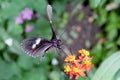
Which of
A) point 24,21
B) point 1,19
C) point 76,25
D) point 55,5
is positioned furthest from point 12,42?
point 76,25

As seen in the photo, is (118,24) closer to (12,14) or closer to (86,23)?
(86,23)

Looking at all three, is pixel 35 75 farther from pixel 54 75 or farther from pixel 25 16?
pixel 25 16

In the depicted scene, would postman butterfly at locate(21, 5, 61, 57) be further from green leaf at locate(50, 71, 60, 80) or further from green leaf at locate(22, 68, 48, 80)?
green leaf at locate(50, 71, 60, 80)

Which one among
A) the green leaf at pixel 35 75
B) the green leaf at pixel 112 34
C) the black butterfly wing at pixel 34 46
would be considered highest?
the green leaf at pixel 112 34

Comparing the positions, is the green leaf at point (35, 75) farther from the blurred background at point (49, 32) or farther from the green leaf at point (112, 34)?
the green leaf at point (112, 34)

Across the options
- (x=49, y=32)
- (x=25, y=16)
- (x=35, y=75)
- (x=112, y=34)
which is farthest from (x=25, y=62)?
(x=112, y=34)

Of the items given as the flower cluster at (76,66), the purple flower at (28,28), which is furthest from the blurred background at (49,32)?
the flower cluster at (76,66)
